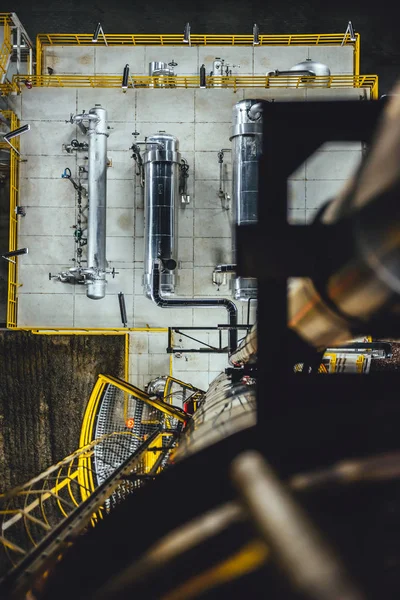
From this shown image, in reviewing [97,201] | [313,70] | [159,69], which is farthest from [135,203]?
[313,70]

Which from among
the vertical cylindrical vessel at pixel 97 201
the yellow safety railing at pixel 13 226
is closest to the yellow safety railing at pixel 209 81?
the yellow safety railing at pixel 13 226

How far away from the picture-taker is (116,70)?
13.2 m

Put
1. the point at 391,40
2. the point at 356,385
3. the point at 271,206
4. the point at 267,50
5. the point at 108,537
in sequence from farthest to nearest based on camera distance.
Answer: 1. the point at 391,40
2. the point at 267,50
3. the point at 356,385
4. the point at 271,206
5. the point at 108,537

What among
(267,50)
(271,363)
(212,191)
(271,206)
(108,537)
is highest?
(267,50)

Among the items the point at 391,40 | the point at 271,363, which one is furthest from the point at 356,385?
the point at 391,40

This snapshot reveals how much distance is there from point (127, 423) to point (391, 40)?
1374 centimetres

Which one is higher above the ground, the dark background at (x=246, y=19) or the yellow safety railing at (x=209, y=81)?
the dark background at (x=246, y=19)

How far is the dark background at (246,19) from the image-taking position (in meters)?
14.3

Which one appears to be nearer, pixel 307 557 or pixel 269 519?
pixel 307 557

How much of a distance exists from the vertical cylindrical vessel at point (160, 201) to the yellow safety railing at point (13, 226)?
382 cm

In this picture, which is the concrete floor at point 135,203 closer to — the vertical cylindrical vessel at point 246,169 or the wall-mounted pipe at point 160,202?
the wall-mounted pipe at point 160,202

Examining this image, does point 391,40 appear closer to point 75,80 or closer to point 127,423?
point 75,80

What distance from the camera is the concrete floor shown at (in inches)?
496

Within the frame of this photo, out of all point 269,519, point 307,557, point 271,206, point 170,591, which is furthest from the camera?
point 271,206
